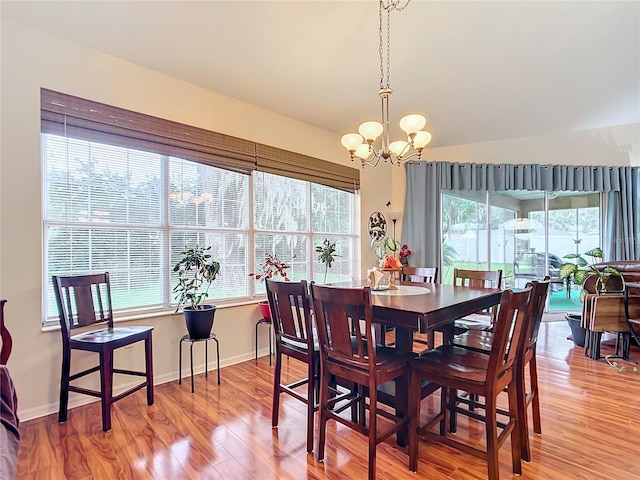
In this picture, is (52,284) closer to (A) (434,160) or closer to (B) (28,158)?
(B) (28,158)

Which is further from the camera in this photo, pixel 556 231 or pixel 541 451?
pixel 556 231

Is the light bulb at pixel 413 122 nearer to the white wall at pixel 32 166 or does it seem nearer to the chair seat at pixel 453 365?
the chair seat at pixel 453 365

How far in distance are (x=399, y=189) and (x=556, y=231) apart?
2.66m

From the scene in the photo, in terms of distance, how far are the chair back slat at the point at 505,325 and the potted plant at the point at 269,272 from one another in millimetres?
2250

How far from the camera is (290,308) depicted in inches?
81.4

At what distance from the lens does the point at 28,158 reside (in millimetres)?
2418

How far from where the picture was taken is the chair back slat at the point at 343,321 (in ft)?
5.33

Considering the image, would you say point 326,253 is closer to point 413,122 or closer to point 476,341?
point 413,122

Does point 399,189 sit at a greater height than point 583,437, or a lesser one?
greater

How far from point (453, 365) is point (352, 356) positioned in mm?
531

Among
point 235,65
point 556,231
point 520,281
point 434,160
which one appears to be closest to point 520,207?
point 556,231

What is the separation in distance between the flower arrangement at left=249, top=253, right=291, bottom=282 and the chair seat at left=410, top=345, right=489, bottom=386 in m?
1.96

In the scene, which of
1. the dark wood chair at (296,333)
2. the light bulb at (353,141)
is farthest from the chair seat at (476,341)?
the light bulb at (353,141)

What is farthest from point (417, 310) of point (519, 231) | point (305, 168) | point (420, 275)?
point (519, 231)
